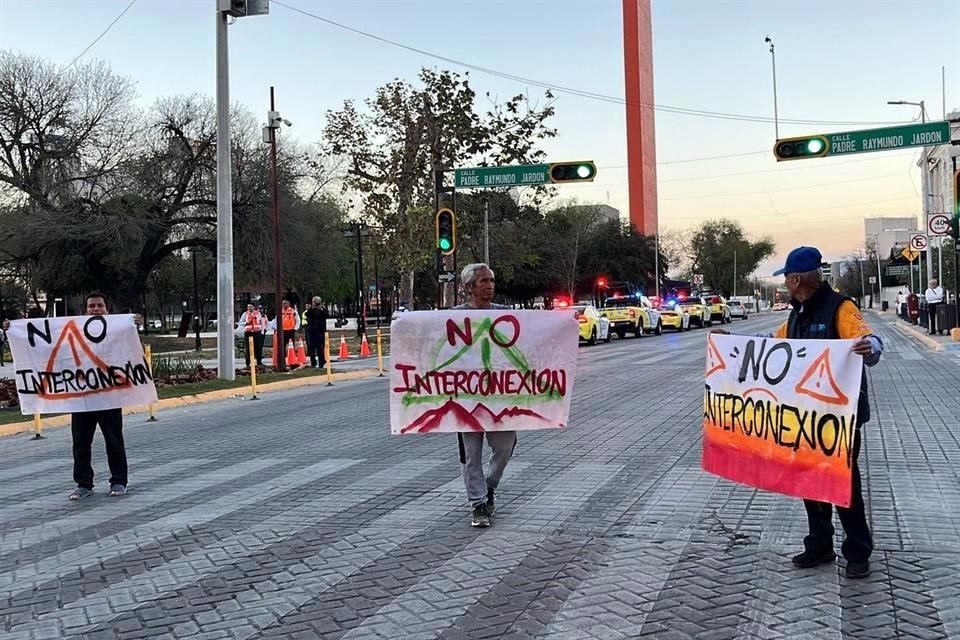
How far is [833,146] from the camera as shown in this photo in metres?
25.1

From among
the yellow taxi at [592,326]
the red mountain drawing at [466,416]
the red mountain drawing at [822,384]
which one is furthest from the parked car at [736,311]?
the red mountain drawing at [822,384]

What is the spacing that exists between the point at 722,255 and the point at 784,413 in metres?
127

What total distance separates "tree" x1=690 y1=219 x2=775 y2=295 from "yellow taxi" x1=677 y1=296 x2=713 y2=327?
75.1 m

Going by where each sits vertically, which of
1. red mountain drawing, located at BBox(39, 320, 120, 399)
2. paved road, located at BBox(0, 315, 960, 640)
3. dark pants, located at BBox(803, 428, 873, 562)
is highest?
red mountain drawing, located at BBox(39, 320, 120, 399)

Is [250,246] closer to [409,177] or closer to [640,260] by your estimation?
[409,177]

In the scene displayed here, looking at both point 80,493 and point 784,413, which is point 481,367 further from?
point 80,493

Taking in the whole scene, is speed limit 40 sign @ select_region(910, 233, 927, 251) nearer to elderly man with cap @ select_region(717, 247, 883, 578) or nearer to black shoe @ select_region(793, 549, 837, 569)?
elderly man with cap @ select_region(717, 247, 883, 578)

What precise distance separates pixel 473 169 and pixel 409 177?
8.86 metres

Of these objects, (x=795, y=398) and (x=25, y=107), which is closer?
(x=795, y=398)

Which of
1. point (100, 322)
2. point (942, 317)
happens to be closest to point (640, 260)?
point (942, 317)

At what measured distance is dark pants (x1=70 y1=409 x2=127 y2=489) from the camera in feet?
27.0

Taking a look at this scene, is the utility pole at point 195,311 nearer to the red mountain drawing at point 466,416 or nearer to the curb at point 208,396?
the curb at point 208,396

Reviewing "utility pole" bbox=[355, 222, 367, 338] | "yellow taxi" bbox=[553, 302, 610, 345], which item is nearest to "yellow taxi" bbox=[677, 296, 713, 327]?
"yellow taxi" bbox=[553, 302, 610, 345]

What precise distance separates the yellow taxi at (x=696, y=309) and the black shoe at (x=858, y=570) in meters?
45.4
